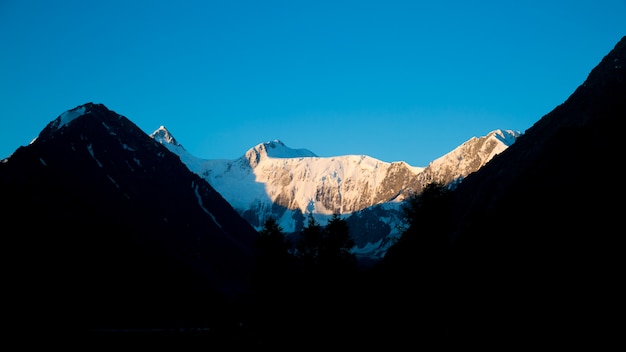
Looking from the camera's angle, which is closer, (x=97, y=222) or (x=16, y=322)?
(x=16, y=322)

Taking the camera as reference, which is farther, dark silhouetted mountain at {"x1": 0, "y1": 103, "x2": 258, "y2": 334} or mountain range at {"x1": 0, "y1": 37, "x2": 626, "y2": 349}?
dark silhouetted mountain at {"x1": 0, "y1": 103, "x2": 258, "y2": 334}

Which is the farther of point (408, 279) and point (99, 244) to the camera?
point (99, 244)

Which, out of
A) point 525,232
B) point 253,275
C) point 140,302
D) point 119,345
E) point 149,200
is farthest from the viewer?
point 149,200

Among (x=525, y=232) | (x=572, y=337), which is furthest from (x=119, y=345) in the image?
(x=525, y=232)

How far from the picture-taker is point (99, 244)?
100000mm

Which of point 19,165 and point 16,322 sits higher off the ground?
point 19,165

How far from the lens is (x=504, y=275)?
3853 centimetres

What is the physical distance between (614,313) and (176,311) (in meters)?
78.7

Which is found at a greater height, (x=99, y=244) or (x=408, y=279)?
(x=99, y=244)

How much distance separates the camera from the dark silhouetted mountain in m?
66.1

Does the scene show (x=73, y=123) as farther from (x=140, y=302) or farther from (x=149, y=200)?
(x=140, y=302)

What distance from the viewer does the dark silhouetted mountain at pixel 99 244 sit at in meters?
66.1

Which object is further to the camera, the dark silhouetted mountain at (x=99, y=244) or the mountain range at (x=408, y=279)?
the dark silhouetted mountain at (x=99, y=244)

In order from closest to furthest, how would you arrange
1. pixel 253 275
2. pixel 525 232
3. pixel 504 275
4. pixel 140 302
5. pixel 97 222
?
pixel 504 275 → pixel 525 232 → pixel 253 275 → pixel 140 302 → pixel 97 222
